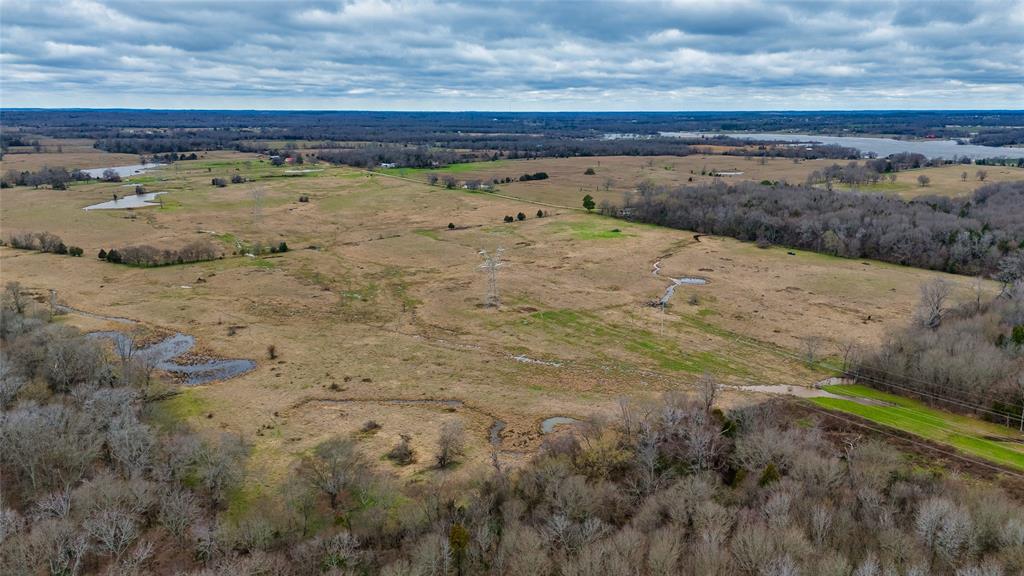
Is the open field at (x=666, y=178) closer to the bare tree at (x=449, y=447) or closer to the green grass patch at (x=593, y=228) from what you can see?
the green grass patch at (x=593, y=228)

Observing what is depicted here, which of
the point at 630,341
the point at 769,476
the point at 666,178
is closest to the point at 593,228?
the point at 630,341

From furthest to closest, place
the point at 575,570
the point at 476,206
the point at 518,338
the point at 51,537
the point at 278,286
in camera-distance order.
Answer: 1. the point at 476,206
2. the point at 278,286
3. the point at 518,338
4. the point at 51,537
5. the point at 575,570

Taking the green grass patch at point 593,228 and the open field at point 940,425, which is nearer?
the open field at point 940,425

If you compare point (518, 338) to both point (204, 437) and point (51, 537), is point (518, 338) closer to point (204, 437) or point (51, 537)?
point (204, 437)

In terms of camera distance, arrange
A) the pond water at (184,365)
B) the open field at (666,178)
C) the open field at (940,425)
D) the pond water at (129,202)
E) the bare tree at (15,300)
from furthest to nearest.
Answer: the open field at (666,178), the pond water at (129,202), the bare tree at (15,300), the pond water at (184,365), the open field at (940,425)

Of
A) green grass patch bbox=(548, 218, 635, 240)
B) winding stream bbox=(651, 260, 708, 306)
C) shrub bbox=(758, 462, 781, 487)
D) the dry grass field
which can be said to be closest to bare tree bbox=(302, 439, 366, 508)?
the dry grass field

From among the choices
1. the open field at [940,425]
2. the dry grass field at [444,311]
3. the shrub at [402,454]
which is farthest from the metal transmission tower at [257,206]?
the open field at [940,425]

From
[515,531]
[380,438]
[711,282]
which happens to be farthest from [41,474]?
[711,282]
